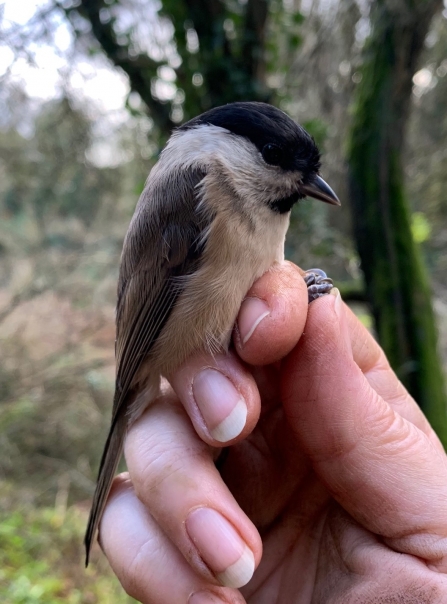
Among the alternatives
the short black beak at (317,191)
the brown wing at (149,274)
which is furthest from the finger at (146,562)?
the short black beak at (317,191)

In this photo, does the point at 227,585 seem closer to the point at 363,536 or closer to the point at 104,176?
the point at 363,536

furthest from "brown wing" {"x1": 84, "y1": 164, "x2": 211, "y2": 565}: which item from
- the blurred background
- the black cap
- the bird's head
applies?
the blurred background

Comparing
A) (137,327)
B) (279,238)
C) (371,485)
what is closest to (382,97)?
(279,238)

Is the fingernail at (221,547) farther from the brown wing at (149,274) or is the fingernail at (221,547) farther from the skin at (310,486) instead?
the brown wing at (149,274)

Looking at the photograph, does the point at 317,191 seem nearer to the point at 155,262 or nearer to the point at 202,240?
the point at 202,240

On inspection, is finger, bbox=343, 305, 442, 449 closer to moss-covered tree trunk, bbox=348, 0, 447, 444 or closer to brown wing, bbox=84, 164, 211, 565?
brown wing, bbox=84, 164, 211, 565

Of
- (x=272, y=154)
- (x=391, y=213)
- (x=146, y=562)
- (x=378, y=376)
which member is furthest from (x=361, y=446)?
(x=391, y=213)
